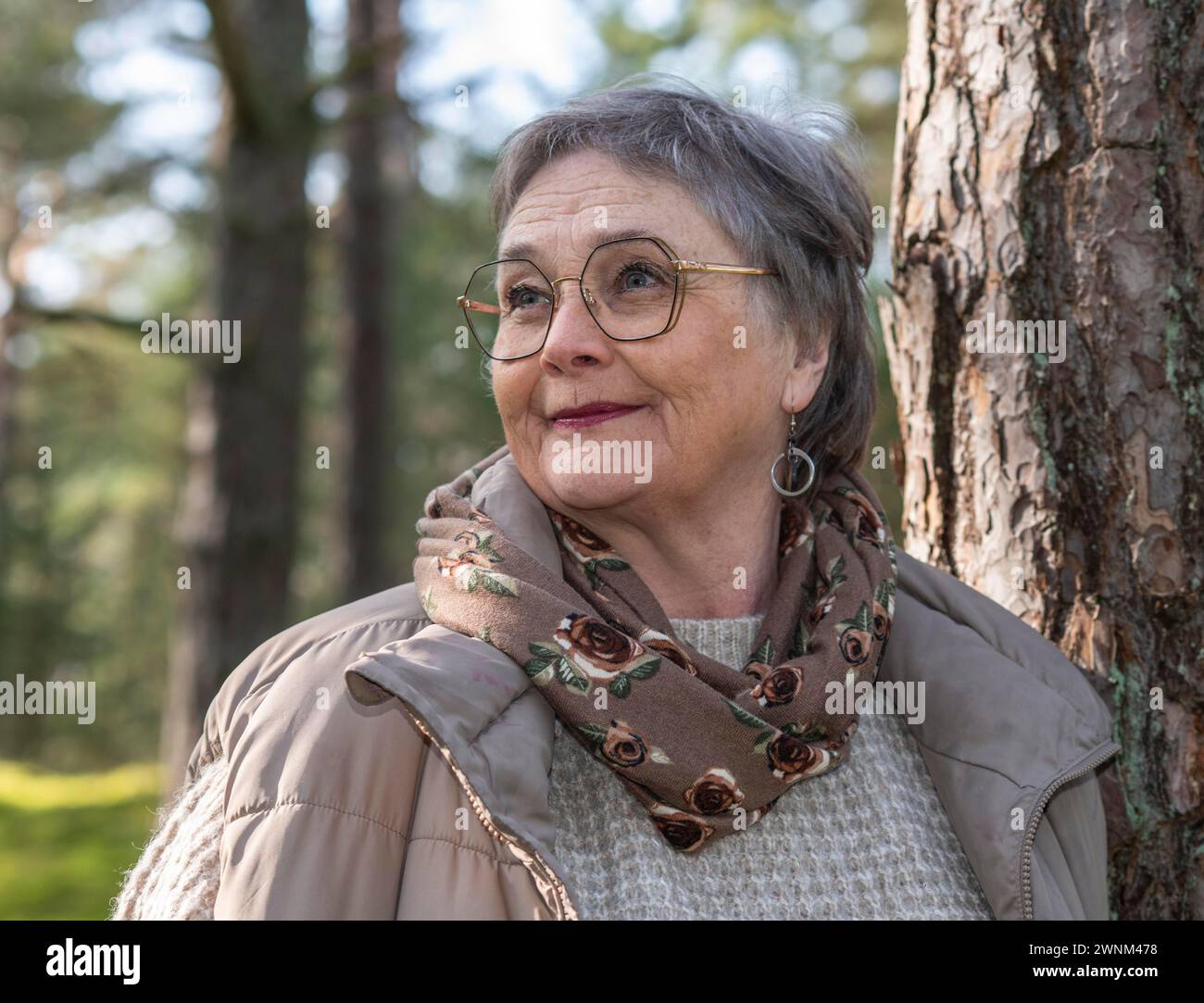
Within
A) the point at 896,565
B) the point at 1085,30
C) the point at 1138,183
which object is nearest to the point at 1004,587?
the point at 896,565

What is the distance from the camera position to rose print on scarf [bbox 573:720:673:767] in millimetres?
1848

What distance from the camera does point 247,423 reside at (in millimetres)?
5348

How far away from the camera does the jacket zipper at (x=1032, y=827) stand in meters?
1.98

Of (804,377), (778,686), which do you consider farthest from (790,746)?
(804,377)

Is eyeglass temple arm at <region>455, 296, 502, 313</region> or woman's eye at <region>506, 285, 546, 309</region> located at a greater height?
eyeglass temple arm at <region>455, 296, 502, 313</region>

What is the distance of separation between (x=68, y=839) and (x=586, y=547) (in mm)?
8170

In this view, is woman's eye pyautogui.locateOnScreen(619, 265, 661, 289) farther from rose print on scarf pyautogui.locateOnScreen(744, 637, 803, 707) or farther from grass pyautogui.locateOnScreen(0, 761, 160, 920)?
grass pyautogui.locateOnScreen(0, 761, 160, 920)

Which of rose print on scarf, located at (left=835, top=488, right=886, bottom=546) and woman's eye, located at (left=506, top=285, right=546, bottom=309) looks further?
rose print on scarf, located at (left=835, top=488, right=886, bottom=546)

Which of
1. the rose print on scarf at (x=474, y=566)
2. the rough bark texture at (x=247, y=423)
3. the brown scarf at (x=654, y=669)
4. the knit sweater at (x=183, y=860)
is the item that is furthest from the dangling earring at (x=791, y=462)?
the rough bark texture at (x=247, y=423)

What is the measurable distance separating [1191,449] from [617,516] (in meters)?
1.17

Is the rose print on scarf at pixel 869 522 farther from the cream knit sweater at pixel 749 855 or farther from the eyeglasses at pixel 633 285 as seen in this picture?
the eyeglasses at pixel 633 285

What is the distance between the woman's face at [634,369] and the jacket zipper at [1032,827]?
831 millimetres

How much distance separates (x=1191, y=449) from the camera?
2.32m

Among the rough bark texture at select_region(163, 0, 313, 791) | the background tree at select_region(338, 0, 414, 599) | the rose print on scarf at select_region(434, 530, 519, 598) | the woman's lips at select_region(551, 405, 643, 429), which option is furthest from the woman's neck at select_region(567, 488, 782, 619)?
the background tree at select_region(338, 0, 414, 599)
